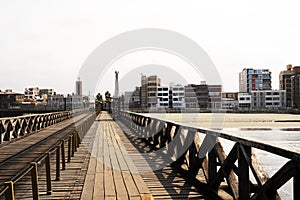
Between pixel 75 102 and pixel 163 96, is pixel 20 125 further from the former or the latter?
pixel 163 96

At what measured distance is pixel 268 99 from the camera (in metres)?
133

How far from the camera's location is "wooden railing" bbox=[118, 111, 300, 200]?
374 cm

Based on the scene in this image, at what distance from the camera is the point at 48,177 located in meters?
6.51

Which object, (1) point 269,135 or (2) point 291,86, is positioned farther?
(2) point 291,86

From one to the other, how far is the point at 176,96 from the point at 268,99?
31983 mm

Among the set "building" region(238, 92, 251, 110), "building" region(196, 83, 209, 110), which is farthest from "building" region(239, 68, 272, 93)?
"building" region(196, 83, 209, 110)

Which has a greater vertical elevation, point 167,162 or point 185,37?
point 185,37

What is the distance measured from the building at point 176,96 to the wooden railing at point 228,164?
12518 centimetres

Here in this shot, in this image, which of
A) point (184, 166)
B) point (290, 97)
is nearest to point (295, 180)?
point (184, 166)

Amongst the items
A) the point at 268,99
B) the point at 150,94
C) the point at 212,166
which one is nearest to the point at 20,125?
Answer: the point at 212,166

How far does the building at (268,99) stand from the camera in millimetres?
132375

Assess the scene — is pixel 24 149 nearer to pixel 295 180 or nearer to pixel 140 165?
pixel 140 165

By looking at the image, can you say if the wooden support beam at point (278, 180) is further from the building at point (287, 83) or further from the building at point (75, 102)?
the building at point (287, 83)

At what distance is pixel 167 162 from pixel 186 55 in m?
12.2
